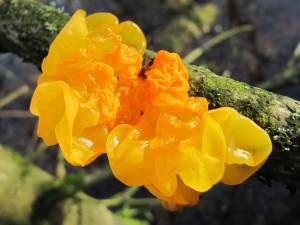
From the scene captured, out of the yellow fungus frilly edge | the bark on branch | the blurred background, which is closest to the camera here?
the yellow fungus frilly edge

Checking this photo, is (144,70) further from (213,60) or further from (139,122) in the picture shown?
(213,60)

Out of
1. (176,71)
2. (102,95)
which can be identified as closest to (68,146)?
(102,95)

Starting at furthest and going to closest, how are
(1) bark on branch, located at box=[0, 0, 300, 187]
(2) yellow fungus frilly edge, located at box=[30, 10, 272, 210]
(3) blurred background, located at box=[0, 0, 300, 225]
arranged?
(3) blurred background, located at box=[0, 0, 300, 225] → (1) bark on branch, located at box=[0, 0, 300, 187] → (2) yellow fungus frilly edge, located at box=[30, 10, 272, 210]

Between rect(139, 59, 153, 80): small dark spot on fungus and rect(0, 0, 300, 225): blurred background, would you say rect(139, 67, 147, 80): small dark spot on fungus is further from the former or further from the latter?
rect(0, 0, 300, 225): blurred background

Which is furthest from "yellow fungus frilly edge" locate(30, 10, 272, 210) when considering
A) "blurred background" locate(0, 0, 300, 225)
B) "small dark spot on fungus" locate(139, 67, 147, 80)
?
"blurred background" locate(0, 0, 300, 225)

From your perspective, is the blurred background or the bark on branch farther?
the blurred background
